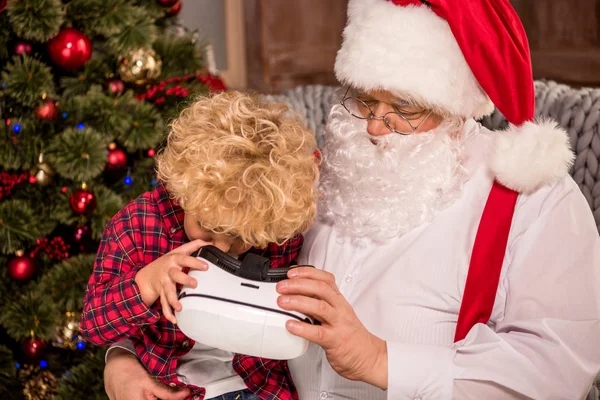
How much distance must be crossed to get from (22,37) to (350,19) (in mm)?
812

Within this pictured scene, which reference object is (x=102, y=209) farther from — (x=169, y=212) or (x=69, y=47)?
(x=169, y=212)

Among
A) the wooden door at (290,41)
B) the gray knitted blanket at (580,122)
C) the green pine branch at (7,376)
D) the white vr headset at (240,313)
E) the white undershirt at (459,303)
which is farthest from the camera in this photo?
the wooden door at (290,41)

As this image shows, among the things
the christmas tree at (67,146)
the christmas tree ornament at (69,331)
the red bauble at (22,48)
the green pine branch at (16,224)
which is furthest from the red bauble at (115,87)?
the christmas tree ornament at (69,331)

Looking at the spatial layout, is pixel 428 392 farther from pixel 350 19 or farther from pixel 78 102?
pixel 78 102

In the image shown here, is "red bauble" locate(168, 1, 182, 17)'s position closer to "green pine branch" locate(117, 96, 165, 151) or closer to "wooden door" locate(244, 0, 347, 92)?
"green pine branch" locate(117, 96, 165, 151)

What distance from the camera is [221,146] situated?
3.41ft

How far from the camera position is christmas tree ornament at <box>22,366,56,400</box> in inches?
71.9

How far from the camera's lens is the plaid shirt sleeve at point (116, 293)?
1.11 metres

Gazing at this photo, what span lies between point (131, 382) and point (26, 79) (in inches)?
31.4

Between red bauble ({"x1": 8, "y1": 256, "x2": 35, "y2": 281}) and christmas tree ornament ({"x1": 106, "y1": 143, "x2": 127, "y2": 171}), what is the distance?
1.05ft

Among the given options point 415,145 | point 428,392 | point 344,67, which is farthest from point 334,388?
point 344,67

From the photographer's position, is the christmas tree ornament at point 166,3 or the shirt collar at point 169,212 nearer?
the shirt collar at point 169,212

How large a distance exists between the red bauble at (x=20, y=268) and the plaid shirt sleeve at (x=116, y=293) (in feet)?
1.84

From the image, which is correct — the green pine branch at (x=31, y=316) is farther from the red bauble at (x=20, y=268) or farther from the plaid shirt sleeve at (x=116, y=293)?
the plaid shirt sleeve at (x=116, y=293)
